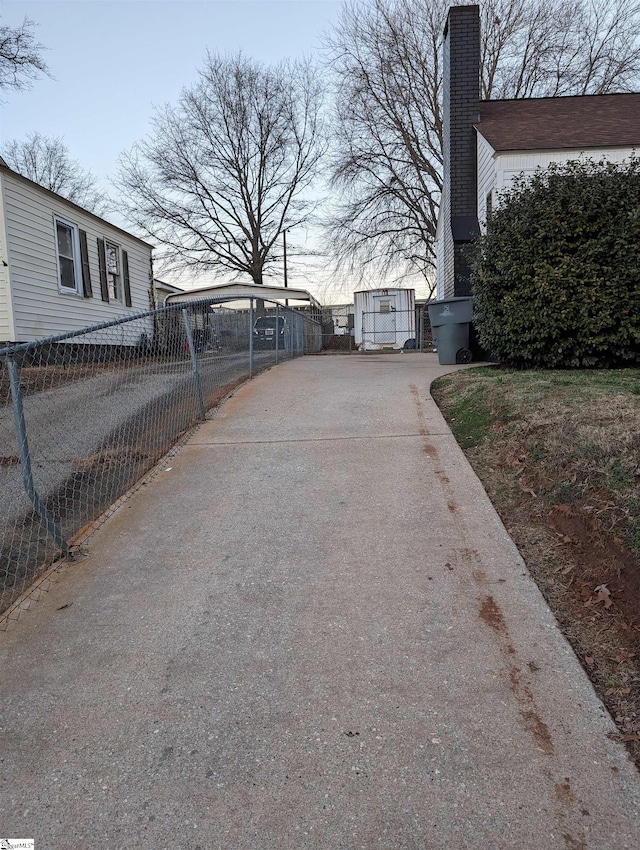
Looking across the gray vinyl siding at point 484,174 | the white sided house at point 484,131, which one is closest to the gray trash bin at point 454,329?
the white sided house at point 484,131

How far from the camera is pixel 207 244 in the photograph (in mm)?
34781

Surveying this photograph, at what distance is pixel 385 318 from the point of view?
82.3 feet

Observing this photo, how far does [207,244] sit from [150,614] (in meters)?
34.1

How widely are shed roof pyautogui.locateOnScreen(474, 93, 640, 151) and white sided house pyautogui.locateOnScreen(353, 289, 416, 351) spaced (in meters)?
10.7

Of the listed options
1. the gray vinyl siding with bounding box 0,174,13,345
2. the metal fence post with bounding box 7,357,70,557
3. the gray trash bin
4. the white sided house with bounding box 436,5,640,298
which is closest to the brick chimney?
the white sided house with bounding box 436,5,640,298

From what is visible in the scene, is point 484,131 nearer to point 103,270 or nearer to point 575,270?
point 575,270

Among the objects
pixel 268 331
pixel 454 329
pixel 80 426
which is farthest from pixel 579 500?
pixel 268 331

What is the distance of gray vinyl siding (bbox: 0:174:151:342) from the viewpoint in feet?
38.2

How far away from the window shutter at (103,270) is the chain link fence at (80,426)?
9.31 m

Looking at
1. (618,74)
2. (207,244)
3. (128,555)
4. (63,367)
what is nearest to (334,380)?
(63,367)

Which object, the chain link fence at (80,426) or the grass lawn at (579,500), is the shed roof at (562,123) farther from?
the chain link fence at (80,426)

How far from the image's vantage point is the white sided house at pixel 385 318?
2502 centimetres

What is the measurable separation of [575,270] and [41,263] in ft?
34.0

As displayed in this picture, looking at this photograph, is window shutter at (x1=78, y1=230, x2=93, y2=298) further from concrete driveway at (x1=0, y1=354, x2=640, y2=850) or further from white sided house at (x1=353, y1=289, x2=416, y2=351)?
A: white sided house at (x1=353, y1=289, x2=416, y2=351)
